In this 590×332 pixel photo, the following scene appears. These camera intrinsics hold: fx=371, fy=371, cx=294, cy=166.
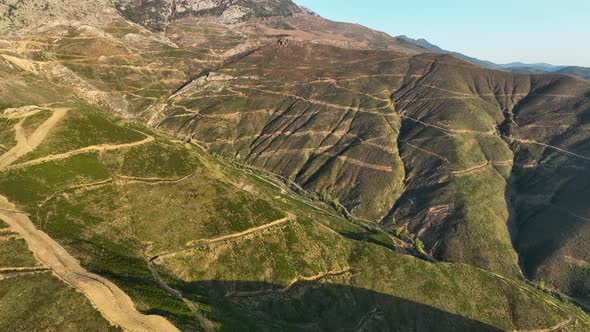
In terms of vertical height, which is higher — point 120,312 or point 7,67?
point 7,67

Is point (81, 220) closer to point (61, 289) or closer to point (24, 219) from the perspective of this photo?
point (24, 219)

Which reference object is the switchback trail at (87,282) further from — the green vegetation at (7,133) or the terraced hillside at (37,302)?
the green vegetation at (7,133)

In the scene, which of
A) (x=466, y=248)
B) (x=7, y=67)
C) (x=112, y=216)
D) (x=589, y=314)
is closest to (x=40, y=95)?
(x=7, y=67)

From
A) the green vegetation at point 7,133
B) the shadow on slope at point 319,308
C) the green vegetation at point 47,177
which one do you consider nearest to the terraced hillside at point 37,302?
the shadow on slope at point 319,308

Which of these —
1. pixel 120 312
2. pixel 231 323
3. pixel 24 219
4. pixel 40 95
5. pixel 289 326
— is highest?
pixel 40 95

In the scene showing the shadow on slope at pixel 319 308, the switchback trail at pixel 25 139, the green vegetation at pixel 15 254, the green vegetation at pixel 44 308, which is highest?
the switchback trail at pixel 25 139

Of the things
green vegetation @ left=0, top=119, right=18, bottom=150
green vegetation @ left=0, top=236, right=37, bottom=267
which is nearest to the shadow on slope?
green vegetation @ left=0, top=236, right=37, bottom=267
